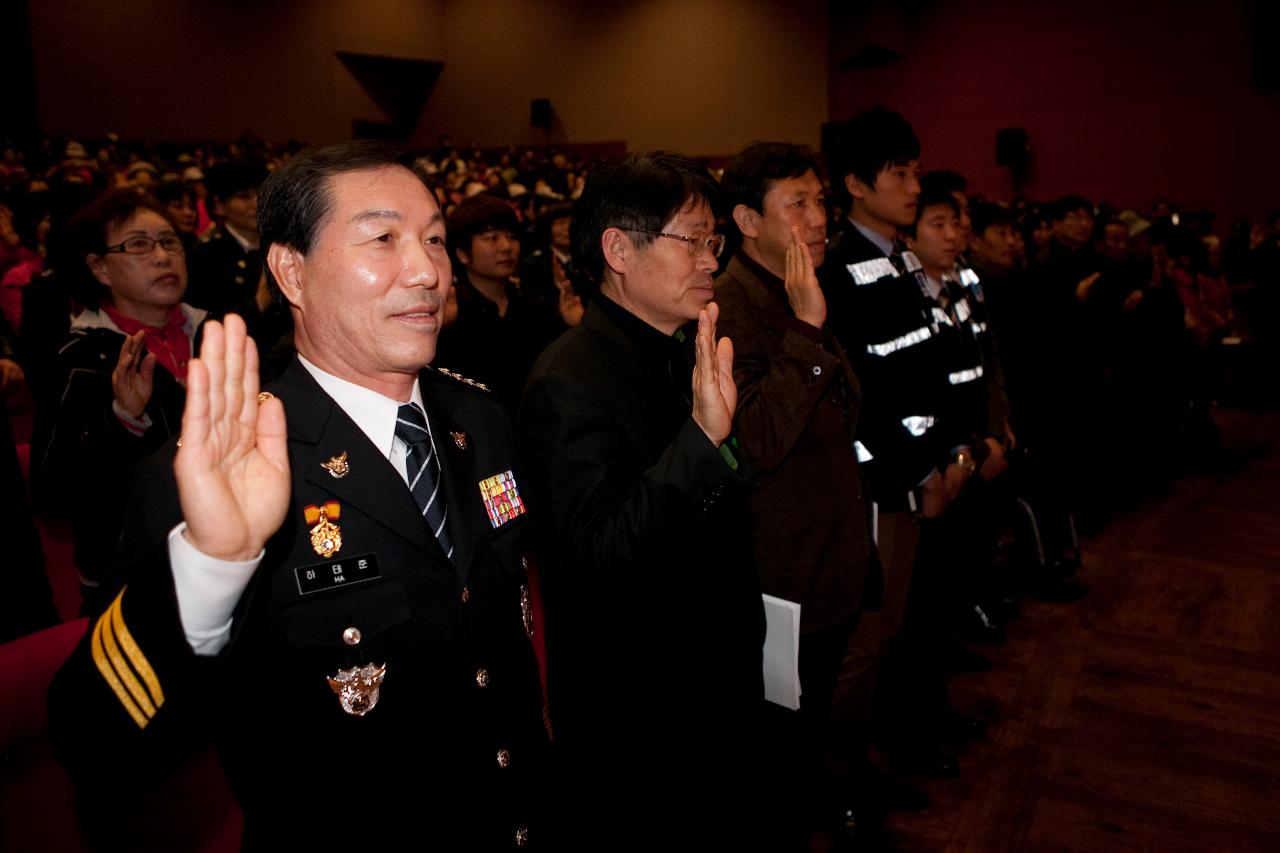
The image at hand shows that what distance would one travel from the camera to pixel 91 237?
223 centimetres

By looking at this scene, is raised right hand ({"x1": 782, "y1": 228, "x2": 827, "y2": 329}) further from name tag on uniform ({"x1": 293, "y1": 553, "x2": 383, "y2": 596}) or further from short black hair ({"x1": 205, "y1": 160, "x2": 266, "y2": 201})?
short black hair ({"x1": 205, "y1": 160, "x2": 266, "y2": 201})

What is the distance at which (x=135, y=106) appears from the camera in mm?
13328

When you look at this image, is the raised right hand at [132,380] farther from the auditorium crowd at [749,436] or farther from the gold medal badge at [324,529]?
the gold medal badge at [324,529]

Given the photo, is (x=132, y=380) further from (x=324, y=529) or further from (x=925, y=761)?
(x=925, y=761)

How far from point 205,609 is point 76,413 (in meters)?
1.38

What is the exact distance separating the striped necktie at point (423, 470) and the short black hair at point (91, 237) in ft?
4.81

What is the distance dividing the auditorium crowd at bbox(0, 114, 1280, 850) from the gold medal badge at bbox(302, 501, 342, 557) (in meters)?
0.20

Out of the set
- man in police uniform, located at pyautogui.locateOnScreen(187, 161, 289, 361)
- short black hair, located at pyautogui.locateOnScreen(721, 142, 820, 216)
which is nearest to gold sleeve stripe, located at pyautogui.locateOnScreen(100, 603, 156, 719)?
short black hair, located at pyautogui.locateOnScreen(721, 142, 820, 216)

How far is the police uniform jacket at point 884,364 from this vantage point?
229 cm

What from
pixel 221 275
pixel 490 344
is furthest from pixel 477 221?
pixel 221 275

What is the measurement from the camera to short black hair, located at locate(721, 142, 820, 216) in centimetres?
206

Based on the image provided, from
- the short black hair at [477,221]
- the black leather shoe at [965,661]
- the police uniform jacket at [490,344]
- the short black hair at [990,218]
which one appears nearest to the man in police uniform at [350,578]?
the police uniform jacket at [490,344]

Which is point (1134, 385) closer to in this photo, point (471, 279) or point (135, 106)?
point (471, 279)

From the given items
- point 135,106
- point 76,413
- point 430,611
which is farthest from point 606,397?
point 135,106
